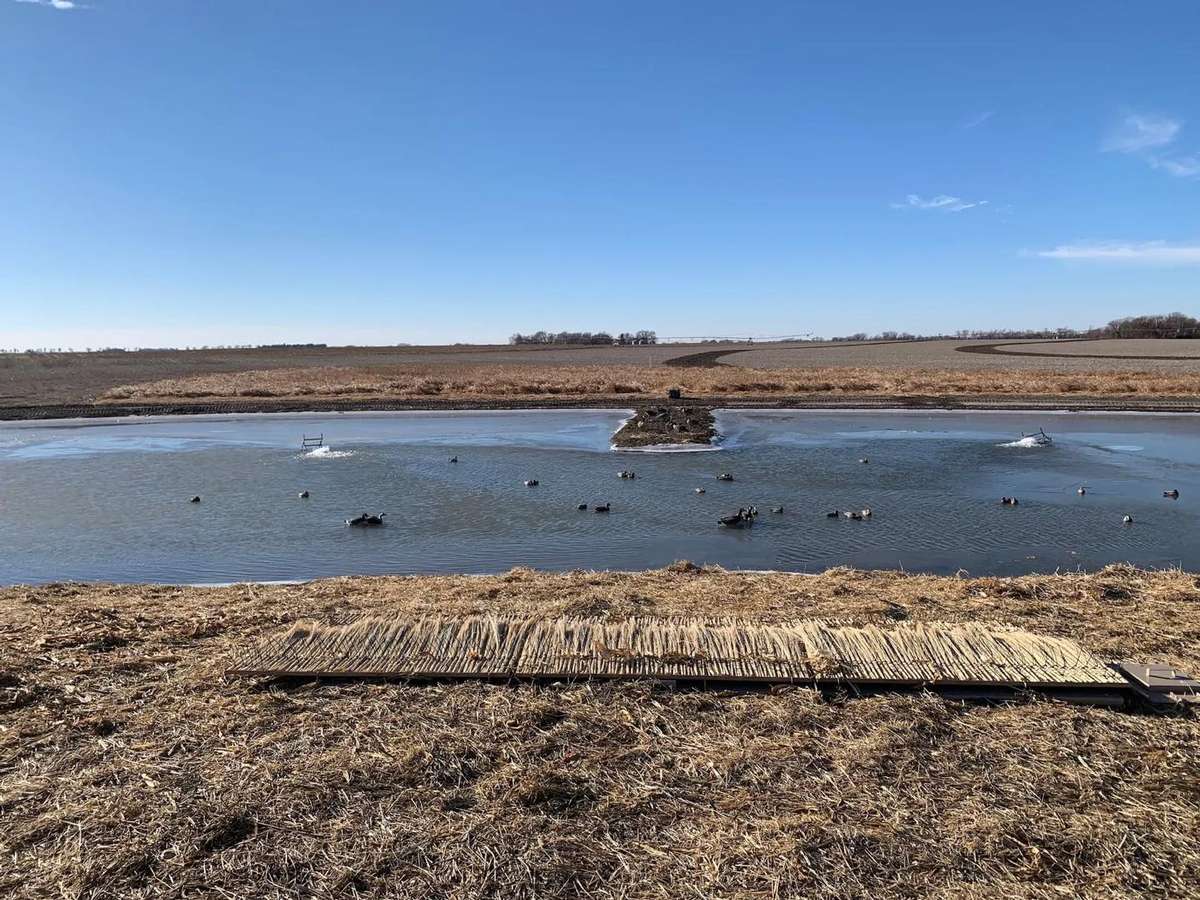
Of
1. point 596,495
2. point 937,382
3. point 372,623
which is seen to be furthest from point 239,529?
point 937,382

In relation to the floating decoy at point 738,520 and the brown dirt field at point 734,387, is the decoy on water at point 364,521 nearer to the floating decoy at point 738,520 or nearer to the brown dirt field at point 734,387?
the floating decoy at point 738,520

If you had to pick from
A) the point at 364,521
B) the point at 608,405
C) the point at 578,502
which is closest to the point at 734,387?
the point at 608,405

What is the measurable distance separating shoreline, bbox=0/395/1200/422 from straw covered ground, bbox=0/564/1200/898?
26.9 metres

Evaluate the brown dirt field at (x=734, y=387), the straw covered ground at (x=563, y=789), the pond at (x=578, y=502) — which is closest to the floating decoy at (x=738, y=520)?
the pond at (x=578, y=502)

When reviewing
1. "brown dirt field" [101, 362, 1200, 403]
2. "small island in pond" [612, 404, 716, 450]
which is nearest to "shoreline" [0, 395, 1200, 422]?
"brown dirt field" [101, 362, 1200, 403]

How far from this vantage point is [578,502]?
1410cm

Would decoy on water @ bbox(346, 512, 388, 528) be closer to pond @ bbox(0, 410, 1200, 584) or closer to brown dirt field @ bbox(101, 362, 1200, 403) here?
pond @ bbox(0, 410, 1200, 584)

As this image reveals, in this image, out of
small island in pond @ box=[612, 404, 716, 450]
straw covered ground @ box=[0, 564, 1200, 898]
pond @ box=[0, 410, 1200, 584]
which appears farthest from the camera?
small island in pond @ box=[612, 404, 716, 450]

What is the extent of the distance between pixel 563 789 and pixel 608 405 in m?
29.4

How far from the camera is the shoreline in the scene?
2961 centimetres

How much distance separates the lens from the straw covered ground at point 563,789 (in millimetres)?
3340

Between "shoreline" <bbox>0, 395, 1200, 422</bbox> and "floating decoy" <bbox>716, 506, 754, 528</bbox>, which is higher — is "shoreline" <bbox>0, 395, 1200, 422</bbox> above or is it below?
above

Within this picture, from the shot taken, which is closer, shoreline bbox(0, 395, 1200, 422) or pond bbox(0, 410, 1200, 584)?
pond bbox(0, 410, 1200, 584)

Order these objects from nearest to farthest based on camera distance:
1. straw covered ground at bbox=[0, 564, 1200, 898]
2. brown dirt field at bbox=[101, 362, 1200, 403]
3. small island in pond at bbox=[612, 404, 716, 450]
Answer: straw covered ground at bbox=[0, 564, 1200, 898] → small island in pond at bbox=[612, 404, 716, 450] → brown dirt field at bbox=[101, 362, 1200, 403]
